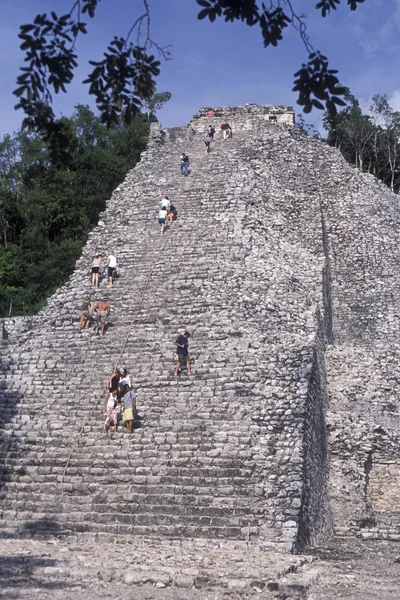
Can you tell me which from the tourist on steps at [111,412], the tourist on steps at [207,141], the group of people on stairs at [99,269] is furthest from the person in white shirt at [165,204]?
the tourist on steps at [111,412]

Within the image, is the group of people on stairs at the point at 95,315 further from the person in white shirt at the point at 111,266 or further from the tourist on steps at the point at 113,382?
the tourist on steps at the point at 113,382

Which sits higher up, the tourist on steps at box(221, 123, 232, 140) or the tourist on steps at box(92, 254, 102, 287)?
the tourist on steps at box(221, 123, 232, 140)

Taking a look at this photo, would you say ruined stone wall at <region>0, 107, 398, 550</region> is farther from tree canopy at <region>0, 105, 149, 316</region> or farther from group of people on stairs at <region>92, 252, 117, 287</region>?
tree canopy at <region>0, 105, 149, 316</region>

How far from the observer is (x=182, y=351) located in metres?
12.4

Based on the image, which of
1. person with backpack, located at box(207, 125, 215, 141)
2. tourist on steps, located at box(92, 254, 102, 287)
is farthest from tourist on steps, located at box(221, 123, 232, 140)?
tourist on steps, located at box(92, 254, 102, 287)

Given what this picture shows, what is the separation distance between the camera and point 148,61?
4.85 m

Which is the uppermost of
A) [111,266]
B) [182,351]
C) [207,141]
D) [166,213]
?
[207,141]

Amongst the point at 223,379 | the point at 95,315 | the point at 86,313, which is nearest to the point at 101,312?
the point at 95,315

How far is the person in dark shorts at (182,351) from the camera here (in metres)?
12.4

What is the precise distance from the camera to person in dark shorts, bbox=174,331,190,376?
40.5 ft

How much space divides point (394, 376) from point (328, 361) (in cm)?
123

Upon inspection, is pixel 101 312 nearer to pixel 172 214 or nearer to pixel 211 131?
pixel 172 214

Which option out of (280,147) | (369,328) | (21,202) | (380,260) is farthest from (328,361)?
(21,202)

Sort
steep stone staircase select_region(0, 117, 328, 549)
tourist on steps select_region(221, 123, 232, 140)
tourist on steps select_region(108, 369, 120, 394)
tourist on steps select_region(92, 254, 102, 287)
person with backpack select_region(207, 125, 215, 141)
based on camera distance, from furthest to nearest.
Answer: tourist on steps select_region(221, 123, 232, 140) → person with backpack select_region(207, 125, 215, 141) → tourist on steps select_region(92, 254, 102, 287) → tourist on steps select_region(108, 369, 120, 394) → steep stone staircase select_region(0, 117, 328, 549)
